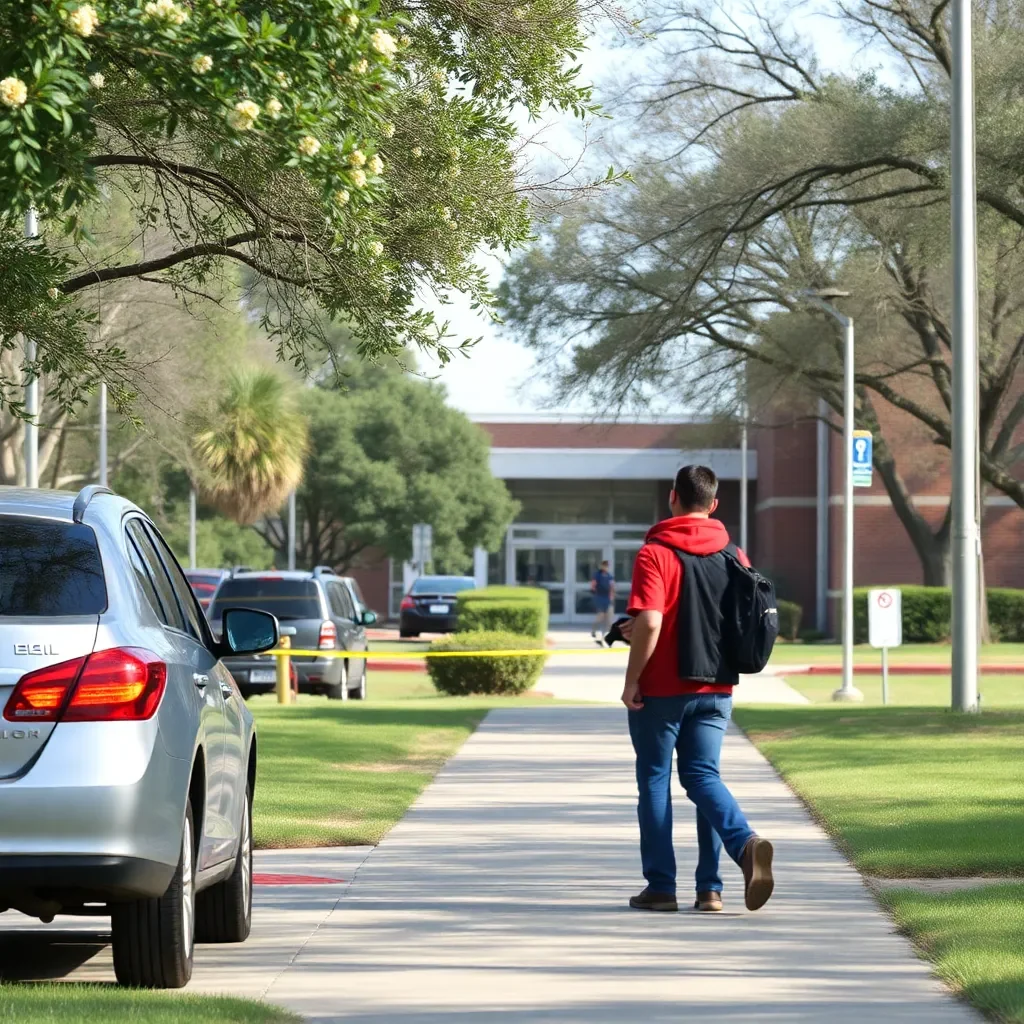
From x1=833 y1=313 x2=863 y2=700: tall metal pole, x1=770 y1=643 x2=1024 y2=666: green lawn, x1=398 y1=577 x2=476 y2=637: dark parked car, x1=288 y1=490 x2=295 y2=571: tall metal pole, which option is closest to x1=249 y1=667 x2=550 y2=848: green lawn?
x1=833 y1=313 x2=863 y2=700: tall metal pole

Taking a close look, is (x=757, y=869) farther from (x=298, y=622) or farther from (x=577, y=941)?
(x=298, y=622)

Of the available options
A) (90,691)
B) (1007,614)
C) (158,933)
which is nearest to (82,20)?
(90,691)

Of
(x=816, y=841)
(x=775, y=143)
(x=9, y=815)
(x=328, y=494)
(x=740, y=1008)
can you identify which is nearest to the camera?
(x=9, y=815)

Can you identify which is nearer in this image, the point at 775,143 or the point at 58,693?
the point at 58,693

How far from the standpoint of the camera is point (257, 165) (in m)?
11.5

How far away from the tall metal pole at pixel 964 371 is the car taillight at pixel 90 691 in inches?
557

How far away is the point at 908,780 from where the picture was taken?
46.9 feet

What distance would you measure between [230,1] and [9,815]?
3.29 metres

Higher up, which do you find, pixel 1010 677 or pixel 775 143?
pixel 775 143

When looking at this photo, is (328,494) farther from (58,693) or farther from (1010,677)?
(58,693)

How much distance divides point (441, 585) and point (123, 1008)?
43.4 metres

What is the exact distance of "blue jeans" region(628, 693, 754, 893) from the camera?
838 cm

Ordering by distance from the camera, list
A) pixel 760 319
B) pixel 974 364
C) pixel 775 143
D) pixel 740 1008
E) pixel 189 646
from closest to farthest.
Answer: pixel 740 1008, pixel 189 646, pixel 974 364, pixel 775 143, pixel 760 319

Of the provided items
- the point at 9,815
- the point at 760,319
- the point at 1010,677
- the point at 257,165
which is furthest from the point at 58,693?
the point at 760,319
